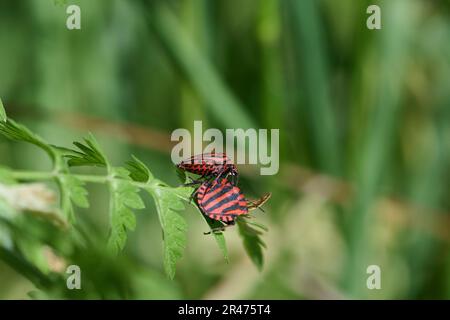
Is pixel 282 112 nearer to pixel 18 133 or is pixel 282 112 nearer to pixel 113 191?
pixel 113 191

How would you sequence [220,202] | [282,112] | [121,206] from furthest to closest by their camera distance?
[282,112] → [220,202] → [121,206]

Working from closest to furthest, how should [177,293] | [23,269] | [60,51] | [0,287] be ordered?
[23,269], [177,293], [0,287], [60,51]

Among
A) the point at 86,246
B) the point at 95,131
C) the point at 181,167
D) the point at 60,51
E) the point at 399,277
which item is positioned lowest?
the point at 399,277

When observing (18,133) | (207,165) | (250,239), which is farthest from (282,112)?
(18,133)

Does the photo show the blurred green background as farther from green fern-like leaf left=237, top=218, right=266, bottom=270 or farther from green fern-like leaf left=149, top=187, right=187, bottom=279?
green fern-like leaf left=149, top=187, right=187, bottom=279
